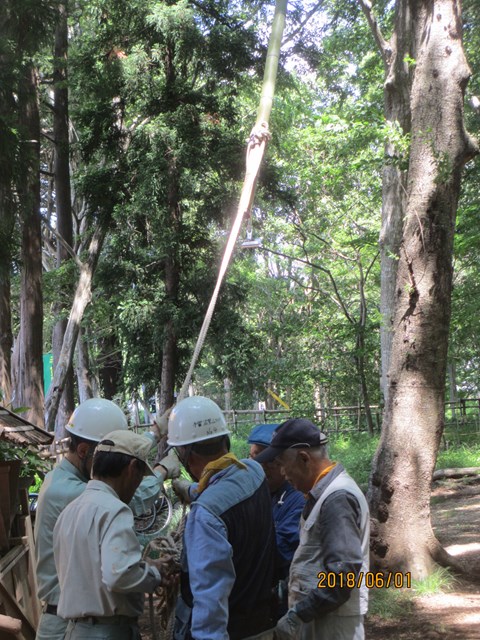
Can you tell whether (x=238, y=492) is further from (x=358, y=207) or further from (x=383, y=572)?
(x=358, y=207)

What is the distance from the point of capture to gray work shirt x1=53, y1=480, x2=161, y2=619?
244cm

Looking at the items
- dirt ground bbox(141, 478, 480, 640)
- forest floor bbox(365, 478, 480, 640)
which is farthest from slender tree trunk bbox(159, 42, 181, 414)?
forest floor bbox(365, 478, 480, 640)

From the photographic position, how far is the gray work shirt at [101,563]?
244 centimetres

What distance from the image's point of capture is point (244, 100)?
18.5m

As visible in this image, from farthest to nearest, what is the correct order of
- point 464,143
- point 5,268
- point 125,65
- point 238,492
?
point 125,65, point 5,268, point 464,143, point 238,492

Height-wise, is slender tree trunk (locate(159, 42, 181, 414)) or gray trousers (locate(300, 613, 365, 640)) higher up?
slender tree trunk (locate(159, 42, 181, 414))

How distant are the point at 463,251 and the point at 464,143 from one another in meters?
7.86

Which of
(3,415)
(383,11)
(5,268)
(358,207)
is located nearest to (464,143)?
(3,415)

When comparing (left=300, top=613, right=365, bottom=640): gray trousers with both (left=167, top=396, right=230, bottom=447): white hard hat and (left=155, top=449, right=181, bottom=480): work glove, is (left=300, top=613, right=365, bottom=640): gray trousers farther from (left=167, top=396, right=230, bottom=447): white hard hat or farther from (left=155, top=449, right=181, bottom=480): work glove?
(left=155, top=449, right=181, bottom=480): work glove

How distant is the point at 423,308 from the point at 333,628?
377 centimetres

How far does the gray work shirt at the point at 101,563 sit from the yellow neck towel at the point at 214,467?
313 mm

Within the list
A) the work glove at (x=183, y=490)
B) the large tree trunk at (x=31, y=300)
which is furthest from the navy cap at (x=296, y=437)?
the large tree trunk at (x=31, y=300)

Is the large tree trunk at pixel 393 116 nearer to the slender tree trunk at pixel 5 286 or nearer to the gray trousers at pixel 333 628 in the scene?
the slender tree trunk at pixel 5 286

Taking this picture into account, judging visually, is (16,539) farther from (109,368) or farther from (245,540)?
(109,368)
